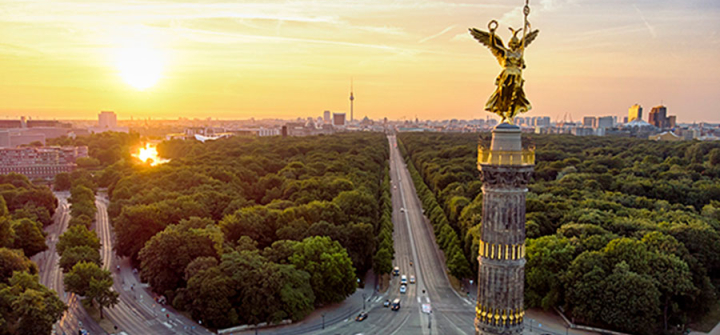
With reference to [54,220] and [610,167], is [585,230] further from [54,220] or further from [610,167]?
[54,220]

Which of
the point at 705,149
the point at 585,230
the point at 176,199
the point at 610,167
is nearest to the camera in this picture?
the point at 585,230

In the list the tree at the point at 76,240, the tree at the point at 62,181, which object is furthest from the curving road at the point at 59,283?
the tree at the point at 62,181

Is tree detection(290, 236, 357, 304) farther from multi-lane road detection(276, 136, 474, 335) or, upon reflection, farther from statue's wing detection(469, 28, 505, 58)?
statue's wing detection(469, 28, 505, 58)

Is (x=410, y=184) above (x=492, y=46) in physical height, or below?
below

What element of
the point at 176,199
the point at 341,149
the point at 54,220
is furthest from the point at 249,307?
the point at 341,149

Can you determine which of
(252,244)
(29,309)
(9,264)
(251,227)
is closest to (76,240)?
(9,264)

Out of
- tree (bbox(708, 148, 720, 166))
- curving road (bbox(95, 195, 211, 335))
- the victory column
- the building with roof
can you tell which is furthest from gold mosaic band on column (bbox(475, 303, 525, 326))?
the building with roof
